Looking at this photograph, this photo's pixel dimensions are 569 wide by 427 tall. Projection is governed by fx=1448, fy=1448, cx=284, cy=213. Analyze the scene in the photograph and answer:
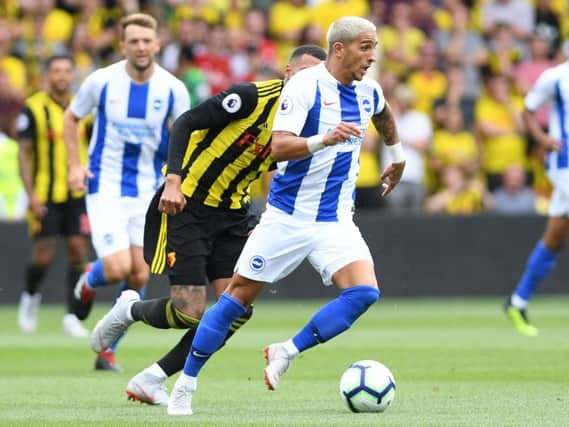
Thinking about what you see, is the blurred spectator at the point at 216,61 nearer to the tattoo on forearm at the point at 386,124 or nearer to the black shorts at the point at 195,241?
the black shorts at the point at 195,241

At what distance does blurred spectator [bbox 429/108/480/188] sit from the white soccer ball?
37.4 feet

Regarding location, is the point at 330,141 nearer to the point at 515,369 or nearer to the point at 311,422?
the point at 311,422

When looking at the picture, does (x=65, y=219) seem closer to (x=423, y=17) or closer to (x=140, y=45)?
(x=140, y=45)

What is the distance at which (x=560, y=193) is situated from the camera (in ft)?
42.5

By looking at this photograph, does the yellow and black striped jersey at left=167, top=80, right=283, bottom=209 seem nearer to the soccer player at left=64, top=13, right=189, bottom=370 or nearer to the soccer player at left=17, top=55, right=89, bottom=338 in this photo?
the soccer player at left=64, top=13, right=189, bottom=370

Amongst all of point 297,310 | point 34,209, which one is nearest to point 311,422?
point 34,209

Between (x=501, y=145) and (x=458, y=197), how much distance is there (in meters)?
1.12

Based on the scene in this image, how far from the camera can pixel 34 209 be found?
14.2 m

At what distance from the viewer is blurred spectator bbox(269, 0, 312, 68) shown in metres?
20.0

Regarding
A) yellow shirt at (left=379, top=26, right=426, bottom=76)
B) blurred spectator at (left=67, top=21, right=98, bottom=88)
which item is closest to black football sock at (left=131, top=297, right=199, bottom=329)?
blurred spectator at (left=67, top=21, right=98, bottom=88)

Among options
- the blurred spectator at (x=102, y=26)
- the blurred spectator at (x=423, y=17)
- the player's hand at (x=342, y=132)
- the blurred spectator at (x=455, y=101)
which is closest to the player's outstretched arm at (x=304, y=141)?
the player's hand at (x=342, y=132)

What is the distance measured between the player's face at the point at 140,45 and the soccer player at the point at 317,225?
2.81 metres

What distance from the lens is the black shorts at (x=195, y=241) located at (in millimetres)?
8312

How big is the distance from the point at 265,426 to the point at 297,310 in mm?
10195
